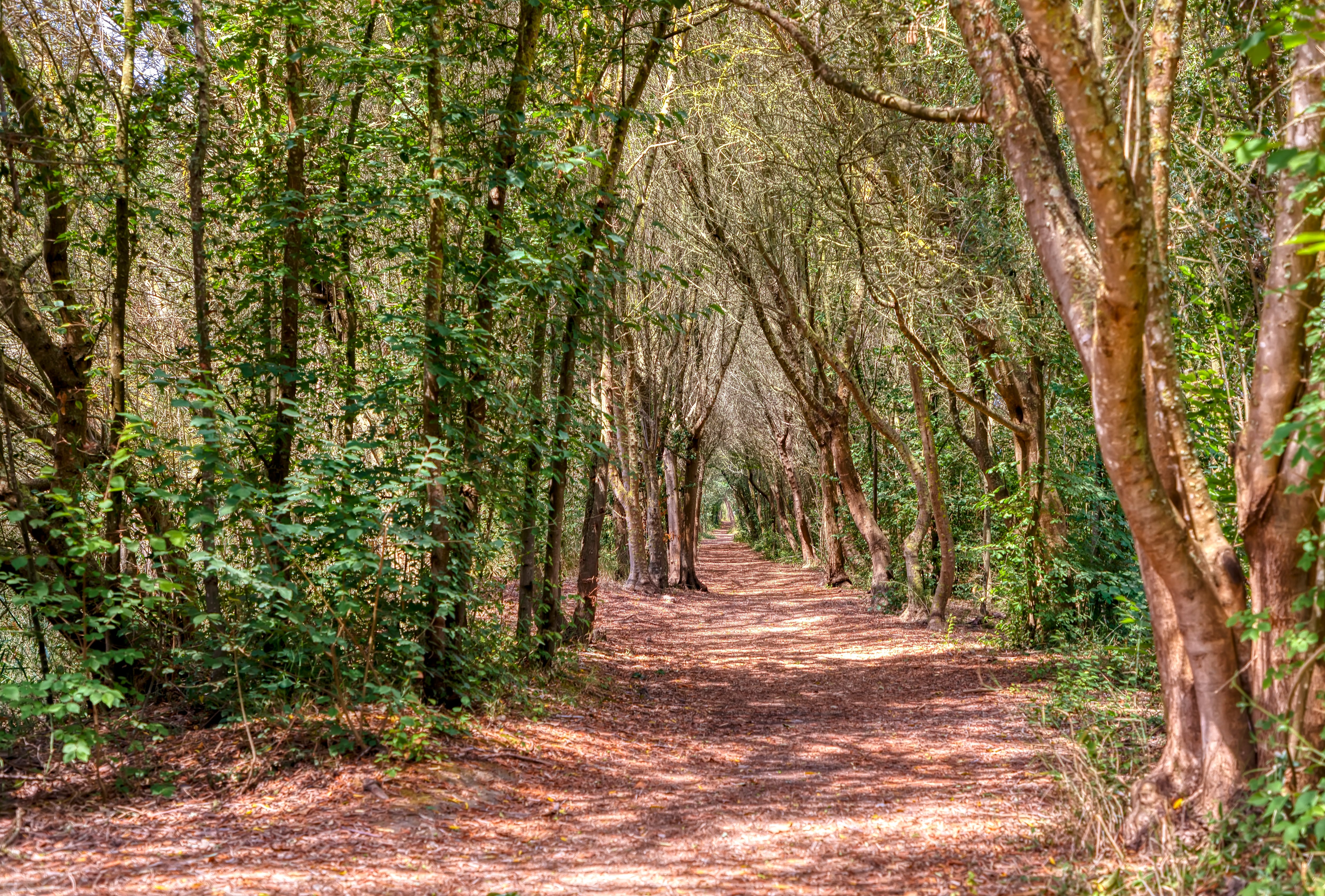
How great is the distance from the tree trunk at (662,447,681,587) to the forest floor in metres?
11.1

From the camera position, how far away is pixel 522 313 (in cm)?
755

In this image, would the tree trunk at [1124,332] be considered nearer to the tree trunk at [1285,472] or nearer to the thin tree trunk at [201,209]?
the tree trunk at [1285,472]

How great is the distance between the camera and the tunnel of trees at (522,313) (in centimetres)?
405

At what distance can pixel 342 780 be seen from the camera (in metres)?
5.25

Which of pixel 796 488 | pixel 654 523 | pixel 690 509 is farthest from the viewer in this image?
pixel 796 488

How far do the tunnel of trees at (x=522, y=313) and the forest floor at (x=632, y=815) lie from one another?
532mm

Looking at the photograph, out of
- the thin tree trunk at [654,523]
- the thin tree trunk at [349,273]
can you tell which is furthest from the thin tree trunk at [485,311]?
the thin tree trunk at [654,523]

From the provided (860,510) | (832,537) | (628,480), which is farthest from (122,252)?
(832,537)

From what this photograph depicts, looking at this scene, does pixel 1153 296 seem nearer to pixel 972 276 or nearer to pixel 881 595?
pixel 972 276

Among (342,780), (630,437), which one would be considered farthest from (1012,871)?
(630,437)

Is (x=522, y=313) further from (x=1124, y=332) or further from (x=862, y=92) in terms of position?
(x=1124, y=332)

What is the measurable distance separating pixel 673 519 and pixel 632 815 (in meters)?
14.9

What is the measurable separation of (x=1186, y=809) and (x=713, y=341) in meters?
17.5

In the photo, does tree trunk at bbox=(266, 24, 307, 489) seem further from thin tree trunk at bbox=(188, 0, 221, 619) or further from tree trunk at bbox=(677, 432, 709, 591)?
tree trunk at bbox=(677, 432, 709, 591)
